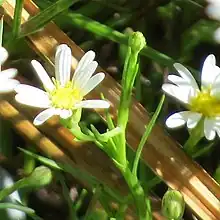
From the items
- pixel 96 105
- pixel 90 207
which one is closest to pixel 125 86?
pixel 96 105

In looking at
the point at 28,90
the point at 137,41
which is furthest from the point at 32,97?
the point at 137,41

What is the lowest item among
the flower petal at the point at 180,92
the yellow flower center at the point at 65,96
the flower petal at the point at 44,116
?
the flower petal at the point at 44,116

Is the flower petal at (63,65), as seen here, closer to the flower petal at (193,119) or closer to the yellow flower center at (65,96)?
the yellow flower center at (65,96)

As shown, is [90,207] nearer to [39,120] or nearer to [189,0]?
[39,120]

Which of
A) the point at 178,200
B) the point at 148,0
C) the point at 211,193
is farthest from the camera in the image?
the point at 148,0

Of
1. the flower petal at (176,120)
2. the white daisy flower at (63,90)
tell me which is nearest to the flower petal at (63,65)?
the white daisy flower at (63,90)

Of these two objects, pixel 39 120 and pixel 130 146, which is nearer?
pixel 39 120

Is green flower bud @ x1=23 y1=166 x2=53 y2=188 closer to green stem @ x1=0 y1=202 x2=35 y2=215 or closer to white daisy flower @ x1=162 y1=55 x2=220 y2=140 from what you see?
green stem @ x1=0 y1=202 x2=35 y2=215
